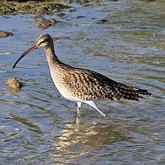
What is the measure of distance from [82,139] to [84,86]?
1042 mm

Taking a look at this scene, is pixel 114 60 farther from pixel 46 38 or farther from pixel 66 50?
pixel 46 38

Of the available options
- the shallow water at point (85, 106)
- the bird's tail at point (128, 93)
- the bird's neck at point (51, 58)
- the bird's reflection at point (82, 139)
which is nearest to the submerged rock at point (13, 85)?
the shallow water at point (85, 106)

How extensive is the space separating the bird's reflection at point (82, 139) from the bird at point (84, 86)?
14.1 inches

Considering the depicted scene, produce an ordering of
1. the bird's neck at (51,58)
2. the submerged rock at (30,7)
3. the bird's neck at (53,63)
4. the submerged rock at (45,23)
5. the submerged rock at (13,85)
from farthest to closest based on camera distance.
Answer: the submerged rock at (30,7) → the submerged rock at (45,23) → the submerged rock at (13,85) → the bird's neck at (51,58) → the bird's neck at (53,63)

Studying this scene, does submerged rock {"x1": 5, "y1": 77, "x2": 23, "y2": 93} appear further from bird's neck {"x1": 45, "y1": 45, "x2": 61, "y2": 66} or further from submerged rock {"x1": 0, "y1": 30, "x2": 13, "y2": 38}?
submerged rock {"x1": 0, "y1": 30, "x2": 13, "y2": 38}

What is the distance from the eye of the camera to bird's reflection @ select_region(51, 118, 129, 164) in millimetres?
9703

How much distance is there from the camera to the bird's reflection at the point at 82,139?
31.8 feet

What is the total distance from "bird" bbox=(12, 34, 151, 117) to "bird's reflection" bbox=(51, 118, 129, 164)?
0.36m

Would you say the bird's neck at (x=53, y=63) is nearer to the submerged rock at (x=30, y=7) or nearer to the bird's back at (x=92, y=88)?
the bird's back at (x=92, y=88)

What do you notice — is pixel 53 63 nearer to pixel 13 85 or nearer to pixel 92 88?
pixel 92 88

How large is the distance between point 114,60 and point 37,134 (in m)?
4.53

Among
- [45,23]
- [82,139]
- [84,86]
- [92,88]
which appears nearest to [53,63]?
[84,86]

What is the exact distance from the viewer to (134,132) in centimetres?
1063

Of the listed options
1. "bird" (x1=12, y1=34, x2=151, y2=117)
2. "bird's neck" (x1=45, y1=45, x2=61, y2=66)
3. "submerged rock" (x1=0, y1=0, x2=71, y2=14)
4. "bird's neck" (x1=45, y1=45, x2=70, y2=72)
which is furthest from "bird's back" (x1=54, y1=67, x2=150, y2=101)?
"submerged rock" (x1=0, y1=0, x2=71, y2=14)
